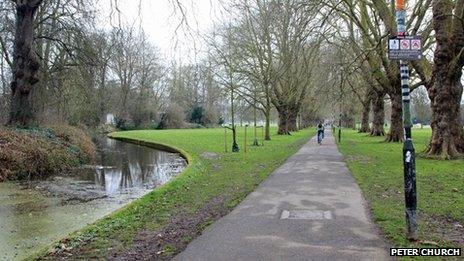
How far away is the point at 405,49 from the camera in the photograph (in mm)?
6355

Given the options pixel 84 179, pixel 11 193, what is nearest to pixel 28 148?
pixel 84 179

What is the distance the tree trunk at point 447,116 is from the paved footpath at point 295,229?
330 inches

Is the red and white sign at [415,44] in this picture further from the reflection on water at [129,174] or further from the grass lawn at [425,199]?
the reflection on water at [129,174]

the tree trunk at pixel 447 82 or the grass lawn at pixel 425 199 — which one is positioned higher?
the tree trunk at pixel 447 82

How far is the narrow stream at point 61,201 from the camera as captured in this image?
834 cm

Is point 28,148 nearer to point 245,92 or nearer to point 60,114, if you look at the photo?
point 60,114

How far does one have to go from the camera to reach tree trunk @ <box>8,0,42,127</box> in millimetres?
20531

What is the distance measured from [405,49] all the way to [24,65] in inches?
761

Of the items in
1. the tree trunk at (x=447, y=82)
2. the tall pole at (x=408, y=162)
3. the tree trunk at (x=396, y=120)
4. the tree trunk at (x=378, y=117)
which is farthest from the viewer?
the tree trunk at (x=378, y=117)

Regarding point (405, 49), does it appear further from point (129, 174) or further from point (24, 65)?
point (24, 65)

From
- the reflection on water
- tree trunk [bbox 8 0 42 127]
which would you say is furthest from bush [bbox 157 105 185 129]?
tree trunk [bbox 8 0 42 127]

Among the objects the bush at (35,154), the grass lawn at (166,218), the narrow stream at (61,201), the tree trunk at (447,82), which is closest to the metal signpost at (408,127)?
the grass lawn at (166,218)

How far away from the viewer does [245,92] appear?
43.8 metres

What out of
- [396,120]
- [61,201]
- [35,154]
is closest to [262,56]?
[396,120]
